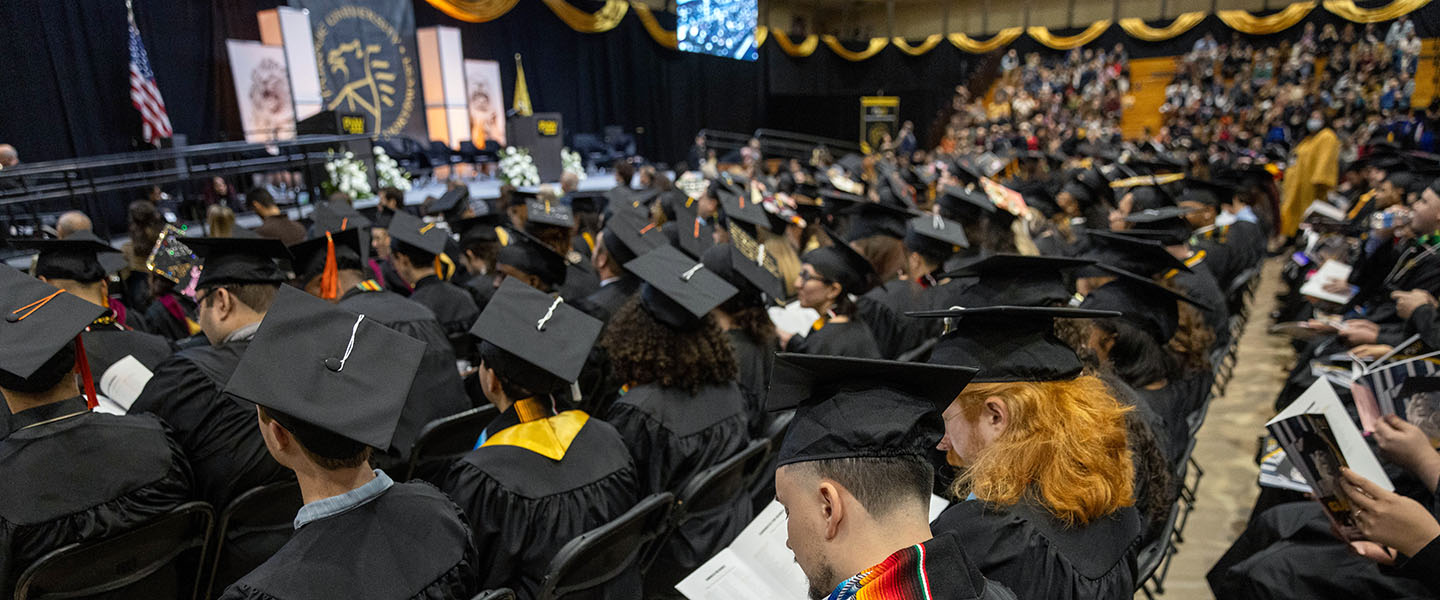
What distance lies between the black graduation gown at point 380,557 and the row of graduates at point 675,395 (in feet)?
0.08

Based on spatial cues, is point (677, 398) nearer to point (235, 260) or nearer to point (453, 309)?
point (235, 260)

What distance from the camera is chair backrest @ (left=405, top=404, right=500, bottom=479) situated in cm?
278

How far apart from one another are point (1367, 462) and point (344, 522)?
2732mm

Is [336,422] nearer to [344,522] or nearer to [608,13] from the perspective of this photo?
[344,522]

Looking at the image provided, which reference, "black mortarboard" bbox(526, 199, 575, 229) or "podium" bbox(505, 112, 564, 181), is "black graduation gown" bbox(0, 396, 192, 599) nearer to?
"black mortarboard" bbox(526, 199, 575, 229)

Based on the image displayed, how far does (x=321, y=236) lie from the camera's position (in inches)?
145

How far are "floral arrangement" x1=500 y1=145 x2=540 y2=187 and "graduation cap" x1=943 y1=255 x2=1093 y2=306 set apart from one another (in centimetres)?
1090

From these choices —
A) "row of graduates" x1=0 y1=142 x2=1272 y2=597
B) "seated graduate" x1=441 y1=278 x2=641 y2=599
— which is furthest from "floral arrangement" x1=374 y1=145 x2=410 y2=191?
"seated graduate" x1=441 y1=278 x2=641 y2=599

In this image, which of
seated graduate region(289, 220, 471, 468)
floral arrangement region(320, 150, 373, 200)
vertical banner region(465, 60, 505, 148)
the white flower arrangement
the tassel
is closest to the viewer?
seated graduate region(289, 220, 471, 468)

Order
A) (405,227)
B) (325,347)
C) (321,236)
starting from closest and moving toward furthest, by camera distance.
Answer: (325,347) → (321,236) → (405,227)

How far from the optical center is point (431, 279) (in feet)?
14.2

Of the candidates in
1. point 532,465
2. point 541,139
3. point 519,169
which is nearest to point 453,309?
point 532,465

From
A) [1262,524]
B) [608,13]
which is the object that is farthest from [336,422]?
[608,13]

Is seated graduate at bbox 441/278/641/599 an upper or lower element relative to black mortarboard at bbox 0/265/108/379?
lower
